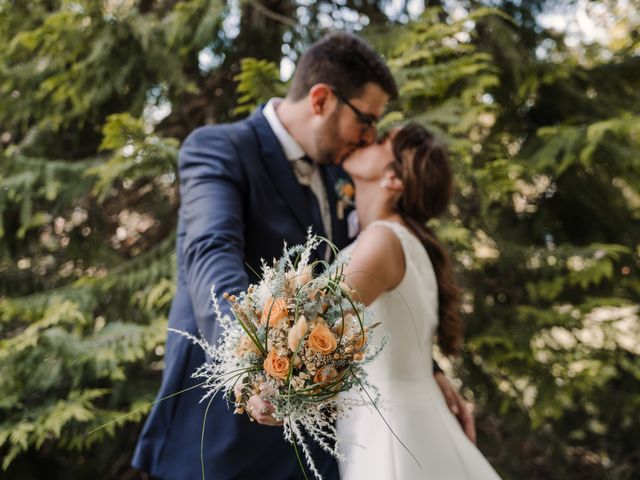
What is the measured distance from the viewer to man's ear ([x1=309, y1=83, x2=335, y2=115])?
7.02ft

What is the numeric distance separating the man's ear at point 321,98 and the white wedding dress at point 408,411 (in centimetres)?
55

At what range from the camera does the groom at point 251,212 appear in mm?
1620

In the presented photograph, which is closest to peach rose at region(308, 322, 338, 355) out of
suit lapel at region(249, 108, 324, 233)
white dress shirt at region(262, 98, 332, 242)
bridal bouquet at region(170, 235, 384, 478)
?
bridal bouquet at region(170, 235, 384, 478)

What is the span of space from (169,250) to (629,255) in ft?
10.1

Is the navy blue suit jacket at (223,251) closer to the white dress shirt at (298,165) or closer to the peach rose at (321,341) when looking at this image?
the white dress shirt at (298,165)

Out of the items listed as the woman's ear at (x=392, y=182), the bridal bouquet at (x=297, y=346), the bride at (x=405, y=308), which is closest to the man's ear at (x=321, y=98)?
the bride at (x=405, y=308)

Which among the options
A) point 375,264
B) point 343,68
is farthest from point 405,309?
point 343,68

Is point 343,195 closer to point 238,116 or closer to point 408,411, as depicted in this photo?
point 408,411

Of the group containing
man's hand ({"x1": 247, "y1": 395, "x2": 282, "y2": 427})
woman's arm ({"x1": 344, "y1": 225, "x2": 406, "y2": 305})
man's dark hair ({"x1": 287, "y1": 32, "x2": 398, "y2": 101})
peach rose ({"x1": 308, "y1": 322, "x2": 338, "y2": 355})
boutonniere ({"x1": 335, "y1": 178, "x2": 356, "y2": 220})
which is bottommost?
boutonniere ({"x1": 335, "y1": 178, "x2": 356, "y2": 220})

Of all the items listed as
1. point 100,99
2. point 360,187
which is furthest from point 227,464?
point 100,99

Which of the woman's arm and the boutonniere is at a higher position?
the woman's arm

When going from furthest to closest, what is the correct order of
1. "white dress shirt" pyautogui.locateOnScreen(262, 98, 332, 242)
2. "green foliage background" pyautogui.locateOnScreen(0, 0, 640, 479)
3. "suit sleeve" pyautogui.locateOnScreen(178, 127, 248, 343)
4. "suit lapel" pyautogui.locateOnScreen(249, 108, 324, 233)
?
"green foliage background" pyautogui.locateOnScreen(0, 0, 640, 479), "white dress shirt" pyautogui.locateOnScreen(262, 98, 332, 242), "suit lapel" pyautogui.locateOnScreen(249, 108, 324, 233), "suit sleeve" pyautogui.locateOnScreen(178, 127, 248, 343)

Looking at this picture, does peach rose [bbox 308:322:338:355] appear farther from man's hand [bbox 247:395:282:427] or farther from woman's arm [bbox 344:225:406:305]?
woman's arm [bbox 344:225:406:305]

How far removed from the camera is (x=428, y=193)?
220 cm
